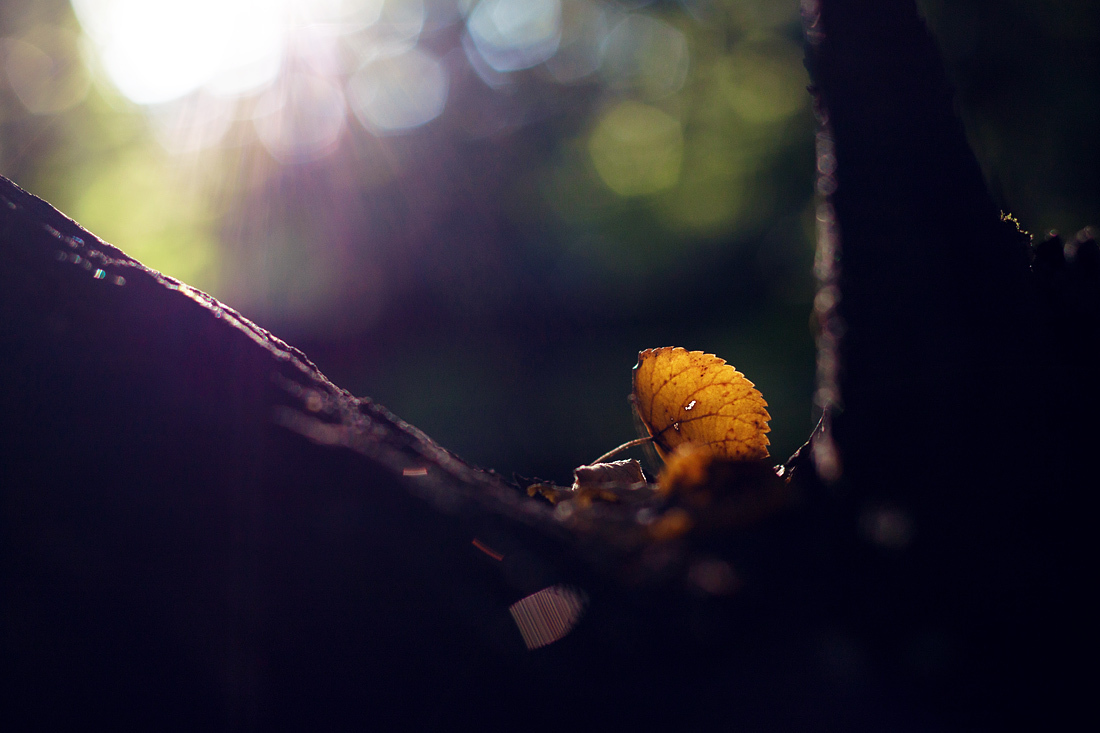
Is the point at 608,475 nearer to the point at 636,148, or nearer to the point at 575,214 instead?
the point at 575,214

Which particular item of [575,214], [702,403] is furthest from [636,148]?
[702,403]

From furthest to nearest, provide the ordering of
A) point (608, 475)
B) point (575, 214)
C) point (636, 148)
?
point (636, 148)
point (575, 214)
point (608, 475)

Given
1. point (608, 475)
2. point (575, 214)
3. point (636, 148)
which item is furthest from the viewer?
point (636, 148)

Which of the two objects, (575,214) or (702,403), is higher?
(575,214)

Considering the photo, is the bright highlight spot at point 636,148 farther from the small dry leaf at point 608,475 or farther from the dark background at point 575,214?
the small dry leaf at point 608,475

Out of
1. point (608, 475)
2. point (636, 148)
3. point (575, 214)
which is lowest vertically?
point (608, 475)

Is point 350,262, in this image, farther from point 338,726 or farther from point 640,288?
point 338,726

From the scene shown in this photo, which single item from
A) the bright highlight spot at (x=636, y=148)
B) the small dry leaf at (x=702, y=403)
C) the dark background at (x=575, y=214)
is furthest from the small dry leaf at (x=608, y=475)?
the bright highlight spot at (x=636, y=148)
